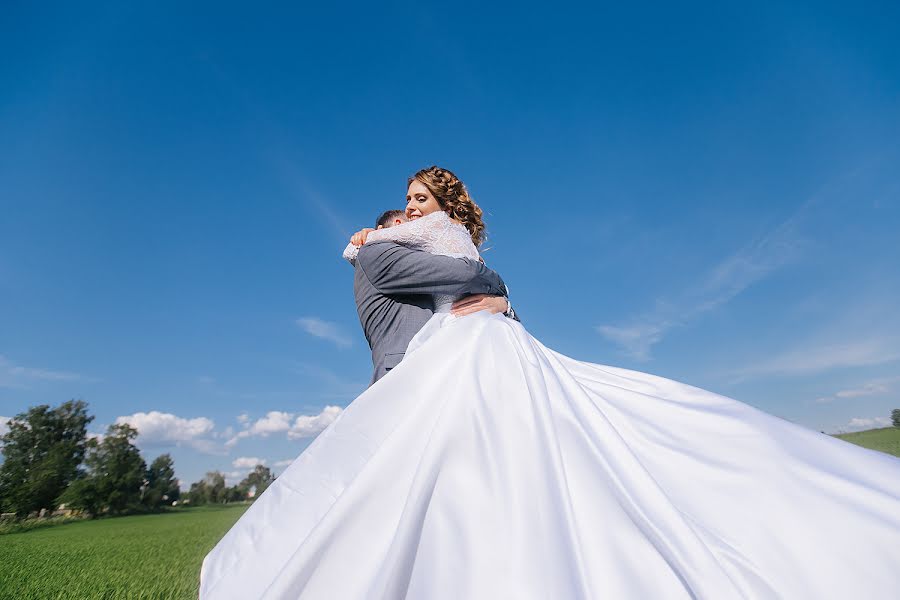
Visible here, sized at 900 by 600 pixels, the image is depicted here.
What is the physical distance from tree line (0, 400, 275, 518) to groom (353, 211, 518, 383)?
76.2 meters

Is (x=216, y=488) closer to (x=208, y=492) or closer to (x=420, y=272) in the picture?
(x=208, y=492)

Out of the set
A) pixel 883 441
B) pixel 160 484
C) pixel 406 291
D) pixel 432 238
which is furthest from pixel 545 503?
pixel 160 484

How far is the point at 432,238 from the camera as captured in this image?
3297 millimetres

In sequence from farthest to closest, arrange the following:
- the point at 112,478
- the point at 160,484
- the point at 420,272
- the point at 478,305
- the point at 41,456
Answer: the point at 160,484
the point at 112,478
the point at 41,456
the point at 478,305
the point at 420,272

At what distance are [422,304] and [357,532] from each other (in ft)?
5.64

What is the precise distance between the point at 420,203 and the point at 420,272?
1.17m

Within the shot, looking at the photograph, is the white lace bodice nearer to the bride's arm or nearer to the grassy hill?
the bride's arm

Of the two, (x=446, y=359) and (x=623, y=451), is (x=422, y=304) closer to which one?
(x=446, y=359)

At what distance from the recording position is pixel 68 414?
69.4m

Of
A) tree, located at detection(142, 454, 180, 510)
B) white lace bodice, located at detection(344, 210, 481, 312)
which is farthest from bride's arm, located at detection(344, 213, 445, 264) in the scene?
tree, located at detection(142, 454, 180, 510)

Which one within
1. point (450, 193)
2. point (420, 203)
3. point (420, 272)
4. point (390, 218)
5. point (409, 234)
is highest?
point (450, 193)

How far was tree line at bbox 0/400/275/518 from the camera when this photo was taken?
202 ft

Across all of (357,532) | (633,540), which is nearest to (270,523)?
(357,532)

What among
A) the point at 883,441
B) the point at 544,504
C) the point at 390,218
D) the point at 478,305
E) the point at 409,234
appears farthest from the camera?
the point at 883,441
